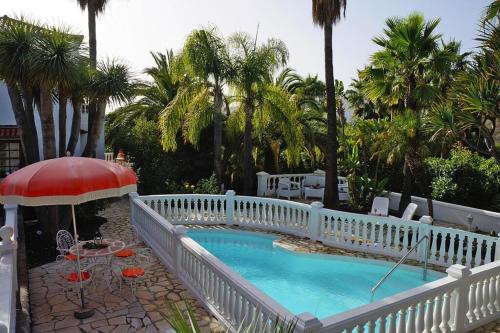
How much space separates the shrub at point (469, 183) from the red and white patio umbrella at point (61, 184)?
1265cm

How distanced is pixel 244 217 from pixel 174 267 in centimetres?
487

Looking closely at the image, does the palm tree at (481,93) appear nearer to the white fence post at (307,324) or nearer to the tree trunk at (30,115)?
the white fence post at (307,324)

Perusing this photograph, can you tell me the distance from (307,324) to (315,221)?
7138 millimetres

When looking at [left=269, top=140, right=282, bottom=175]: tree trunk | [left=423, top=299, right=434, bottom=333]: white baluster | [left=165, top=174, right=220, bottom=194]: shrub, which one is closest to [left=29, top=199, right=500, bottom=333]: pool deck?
[left=423, top=299, right=434, bottom=333]: white baluster

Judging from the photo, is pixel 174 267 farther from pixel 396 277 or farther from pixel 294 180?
pixel 294 180

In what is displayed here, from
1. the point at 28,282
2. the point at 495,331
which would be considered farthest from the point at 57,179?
the point at 495,331

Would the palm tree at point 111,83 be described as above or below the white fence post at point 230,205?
above

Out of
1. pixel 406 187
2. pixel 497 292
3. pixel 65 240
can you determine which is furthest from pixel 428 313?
pixel 406 187

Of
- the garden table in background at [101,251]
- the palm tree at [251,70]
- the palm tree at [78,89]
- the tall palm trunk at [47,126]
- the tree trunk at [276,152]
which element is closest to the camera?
the garden table in background at [101,251]

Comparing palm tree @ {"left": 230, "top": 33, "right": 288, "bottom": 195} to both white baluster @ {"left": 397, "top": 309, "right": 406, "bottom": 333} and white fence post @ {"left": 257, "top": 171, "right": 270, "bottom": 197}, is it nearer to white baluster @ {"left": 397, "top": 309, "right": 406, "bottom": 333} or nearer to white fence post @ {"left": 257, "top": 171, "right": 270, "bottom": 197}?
white fence post @ {"left": 257, "top": 171, "right": 270, "bottom": 197}

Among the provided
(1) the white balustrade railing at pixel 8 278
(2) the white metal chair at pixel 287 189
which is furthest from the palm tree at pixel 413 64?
(1) the white balustrade railing at pixel 8 278

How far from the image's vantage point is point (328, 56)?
1273 cm

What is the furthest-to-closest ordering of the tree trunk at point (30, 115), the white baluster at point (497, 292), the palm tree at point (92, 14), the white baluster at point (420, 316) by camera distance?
the palm tree at point (92, 14) → the tree trunk at point (30, 115) → the white baluster at point (497, 292) → the white baluster at point (420, 316)

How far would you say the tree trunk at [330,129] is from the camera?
12.7m
